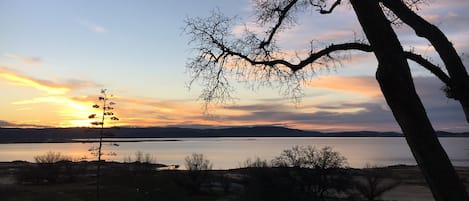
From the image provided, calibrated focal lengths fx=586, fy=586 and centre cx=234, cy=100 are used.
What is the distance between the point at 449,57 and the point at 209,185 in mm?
38686

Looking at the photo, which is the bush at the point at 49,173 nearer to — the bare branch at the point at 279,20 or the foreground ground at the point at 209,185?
the foreground ground at the point at 209,185

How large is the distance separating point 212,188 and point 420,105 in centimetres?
3883

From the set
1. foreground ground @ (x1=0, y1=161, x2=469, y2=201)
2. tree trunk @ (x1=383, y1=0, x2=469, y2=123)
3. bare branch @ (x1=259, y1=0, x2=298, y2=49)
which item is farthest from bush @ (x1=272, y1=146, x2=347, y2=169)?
tree trunk @ (x1=383, y1=0, x2=469, y2=123)

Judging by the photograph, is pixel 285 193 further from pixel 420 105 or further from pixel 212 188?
pixel 420 105

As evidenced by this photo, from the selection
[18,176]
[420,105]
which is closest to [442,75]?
[420,105]

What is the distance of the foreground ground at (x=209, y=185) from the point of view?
27000mm

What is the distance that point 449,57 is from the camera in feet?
16.6

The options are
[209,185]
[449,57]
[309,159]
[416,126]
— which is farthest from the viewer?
[209,185]

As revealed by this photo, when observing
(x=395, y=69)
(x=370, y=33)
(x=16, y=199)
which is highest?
(x=370, y=33)

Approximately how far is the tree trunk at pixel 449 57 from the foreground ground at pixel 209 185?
2094 cm

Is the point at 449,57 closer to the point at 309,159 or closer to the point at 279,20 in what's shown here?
the point at 279,20

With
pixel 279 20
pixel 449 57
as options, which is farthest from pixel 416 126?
pixel 279 20

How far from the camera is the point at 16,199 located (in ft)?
110

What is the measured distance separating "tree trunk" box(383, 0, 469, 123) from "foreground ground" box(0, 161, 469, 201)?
20.9 meters
